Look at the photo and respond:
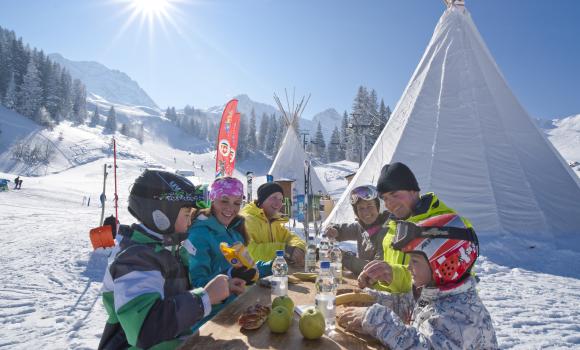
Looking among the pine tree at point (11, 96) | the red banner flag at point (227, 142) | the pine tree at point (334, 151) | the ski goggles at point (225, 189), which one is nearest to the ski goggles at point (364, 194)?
the ski goggles at point (225, 189)

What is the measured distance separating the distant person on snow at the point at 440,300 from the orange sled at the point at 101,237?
610 centimetres

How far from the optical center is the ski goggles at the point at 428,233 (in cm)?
173

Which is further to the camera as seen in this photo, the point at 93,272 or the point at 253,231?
the point at 93,272

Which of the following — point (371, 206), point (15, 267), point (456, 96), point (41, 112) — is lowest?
point (15, 267)

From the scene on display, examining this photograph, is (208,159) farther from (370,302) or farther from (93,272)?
(370,302)

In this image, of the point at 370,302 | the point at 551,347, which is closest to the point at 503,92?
the point at 551,347

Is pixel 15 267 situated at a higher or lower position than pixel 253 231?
lower

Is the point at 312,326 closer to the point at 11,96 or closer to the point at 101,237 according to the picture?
the point at 101,237

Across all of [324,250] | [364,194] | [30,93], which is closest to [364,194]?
[364,194]

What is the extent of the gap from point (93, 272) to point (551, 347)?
8.28 meters

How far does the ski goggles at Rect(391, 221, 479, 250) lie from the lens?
1726 mm

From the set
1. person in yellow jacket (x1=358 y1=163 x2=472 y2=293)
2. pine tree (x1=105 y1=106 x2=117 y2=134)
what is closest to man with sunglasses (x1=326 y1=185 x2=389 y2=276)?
person in yellow jacket (x1=358 y1=163 x2=472 y2=293)

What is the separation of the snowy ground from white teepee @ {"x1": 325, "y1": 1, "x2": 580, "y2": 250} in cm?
116

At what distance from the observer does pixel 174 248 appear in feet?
6.73
